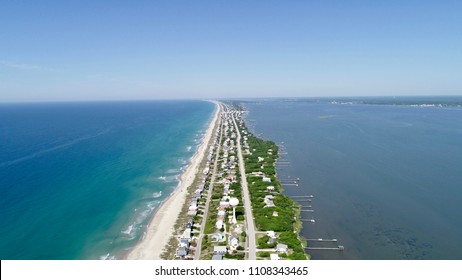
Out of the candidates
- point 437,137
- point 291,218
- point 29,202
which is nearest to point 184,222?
point 291,218

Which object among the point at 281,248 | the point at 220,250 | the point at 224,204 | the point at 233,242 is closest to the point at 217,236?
the point at 233,242

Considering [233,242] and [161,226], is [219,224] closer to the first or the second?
[233,242]

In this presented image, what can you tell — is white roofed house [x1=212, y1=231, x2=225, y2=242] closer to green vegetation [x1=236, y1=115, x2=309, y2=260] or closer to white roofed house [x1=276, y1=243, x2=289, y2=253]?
green vegetation [x1=236, y1=115, x2=309, y2=260]

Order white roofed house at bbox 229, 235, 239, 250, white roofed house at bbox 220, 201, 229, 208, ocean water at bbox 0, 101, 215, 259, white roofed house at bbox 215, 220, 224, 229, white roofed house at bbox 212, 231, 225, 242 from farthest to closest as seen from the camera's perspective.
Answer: white roofed house at bbox 220, 201, 229, 208 < white roofed house at bbox 215, 220, 224, 229 < ocean water at bbox 0, 101, 215, 259 < white roofed house at bbox 212, 231, 225, 242 < white roofed house at bbox 229, 235, 239, 250

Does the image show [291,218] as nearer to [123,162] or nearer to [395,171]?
[395,171]

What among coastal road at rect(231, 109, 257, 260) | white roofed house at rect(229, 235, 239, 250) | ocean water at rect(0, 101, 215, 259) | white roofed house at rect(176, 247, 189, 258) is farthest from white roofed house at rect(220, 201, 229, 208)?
ocean water at rect(0, 101, 215, 259)

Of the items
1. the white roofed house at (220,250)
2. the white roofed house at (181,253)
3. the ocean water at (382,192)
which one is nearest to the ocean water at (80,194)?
the white roofed house at (181,253)

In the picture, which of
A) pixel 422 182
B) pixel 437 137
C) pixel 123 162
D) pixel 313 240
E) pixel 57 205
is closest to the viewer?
pixel 313 240

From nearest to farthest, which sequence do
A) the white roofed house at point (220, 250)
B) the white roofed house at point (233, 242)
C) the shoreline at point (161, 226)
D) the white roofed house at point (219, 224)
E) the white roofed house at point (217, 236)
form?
the white roofed house at point (220, 250) < the white roofed house at point (233, 242) < the shoreline at point (161, 226) < the white roofed house at point (217, 236) < the white roofed house at point (219, 224)

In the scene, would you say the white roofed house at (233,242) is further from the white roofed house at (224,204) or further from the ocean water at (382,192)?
the ocean water at (382,192)

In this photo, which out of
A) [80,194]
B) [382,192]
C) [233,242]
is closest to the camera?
[233,242]

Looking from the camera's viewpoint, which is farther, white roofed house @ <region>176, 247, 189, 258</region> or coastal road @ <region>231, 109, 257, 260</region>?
coastal road @ <region>231, 109, 257, 260</region>
